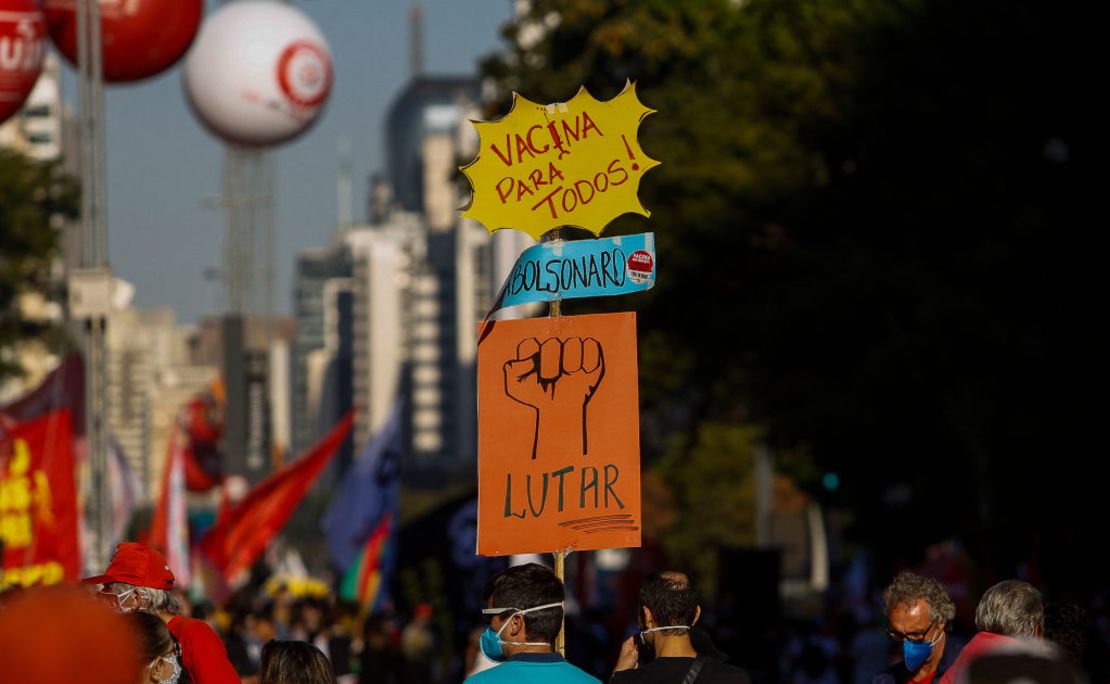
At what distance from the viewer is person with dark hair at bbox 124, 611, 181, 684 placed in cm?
595

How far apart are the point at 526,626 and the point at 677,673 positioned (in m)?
0.67

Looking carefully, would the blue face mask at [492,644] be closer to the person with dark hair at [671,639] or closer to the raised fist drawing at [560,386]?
the person with dark hair at [671,639]

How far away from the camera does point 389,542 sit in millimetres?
21391

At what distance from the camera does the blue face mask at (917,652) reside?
7.61 m

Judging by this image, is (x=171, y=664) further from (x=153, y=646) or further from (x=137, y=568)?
(x=137, y=568)

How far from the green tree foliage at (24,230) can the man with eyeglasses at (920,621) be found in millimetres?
40956

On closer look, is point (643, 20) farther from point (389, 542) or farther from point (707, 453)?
point (707, 453)

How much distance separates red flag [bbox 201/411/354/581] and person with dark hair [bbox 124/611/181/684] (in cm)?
1886

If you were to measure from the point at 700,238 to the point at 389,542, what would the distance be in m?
9.93

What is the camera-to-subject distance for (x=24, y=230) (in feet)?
154

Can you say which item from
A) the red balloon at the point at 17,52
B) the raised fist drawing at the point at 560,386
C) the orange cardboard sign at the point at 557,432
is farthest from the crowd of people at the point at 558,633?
the red balloon at the point at 17,52

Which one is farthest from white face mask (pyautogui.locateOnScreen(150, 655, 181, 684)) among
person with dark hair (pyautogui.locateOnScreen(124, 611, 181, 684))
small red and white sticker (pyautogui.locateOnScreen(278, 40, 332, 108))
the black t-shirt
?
small red and white sticker (pyautogui.locateOnScreen(278, 40, 332, 108))

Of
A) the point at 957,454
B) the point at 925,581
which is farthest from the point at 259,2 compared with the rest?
the point at 925,581

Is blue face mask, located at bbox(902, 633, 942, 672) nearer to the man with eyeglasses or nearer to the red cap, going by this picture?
the man with eyeglasses
